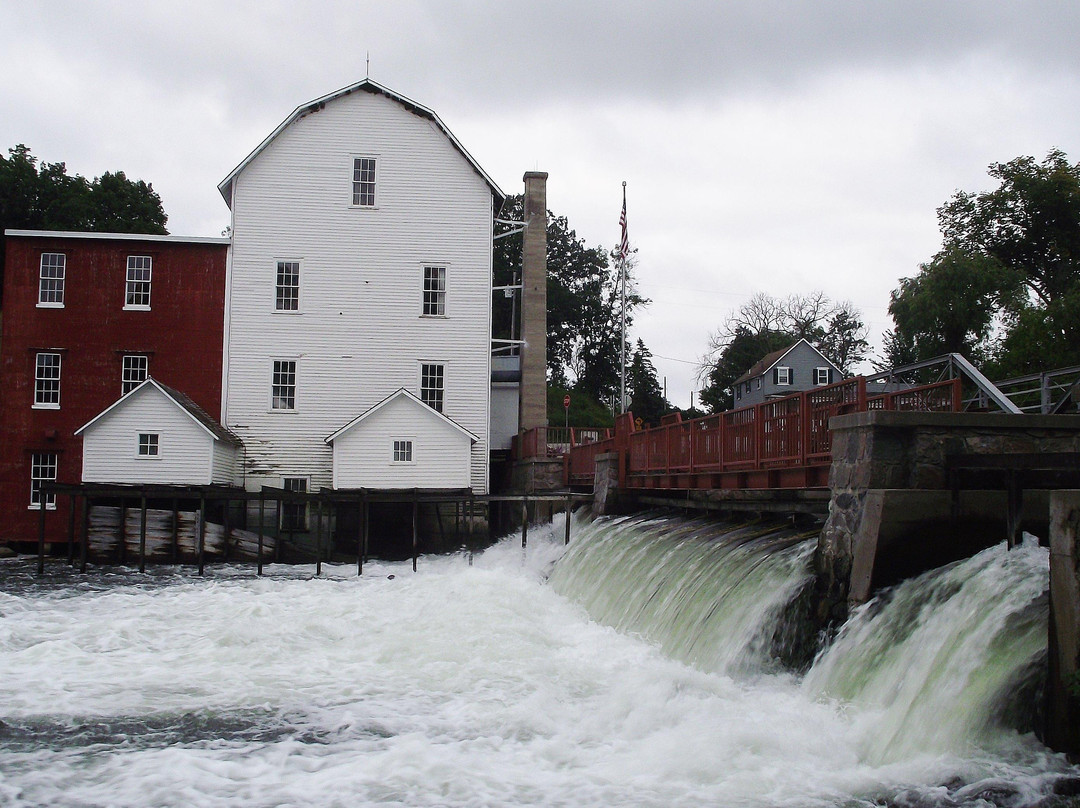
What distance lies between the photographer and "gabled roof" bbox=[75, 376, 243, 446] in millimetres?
27328

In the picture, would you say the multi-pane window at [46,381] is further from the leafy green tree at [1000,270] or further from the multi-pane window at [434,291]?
the leafy green tree at [1000,270]

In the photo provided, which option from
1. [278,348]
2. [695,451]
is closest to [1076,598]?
[695,451]

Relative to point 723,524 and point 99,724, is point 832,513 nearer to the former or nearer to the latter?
point 723,524

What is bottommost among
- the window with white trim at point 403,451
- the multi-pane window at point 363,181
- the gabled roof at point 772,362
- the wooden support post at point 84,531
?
the wooden support post at point 84,531

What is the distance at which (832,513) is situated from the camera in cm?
1037

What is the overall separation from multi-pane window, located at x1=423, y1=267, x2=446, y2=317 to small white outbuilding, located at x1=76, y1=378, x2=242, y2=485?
8020 millimetres

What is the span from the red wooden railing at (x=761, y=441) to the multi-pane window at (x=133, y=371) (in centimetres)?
1606

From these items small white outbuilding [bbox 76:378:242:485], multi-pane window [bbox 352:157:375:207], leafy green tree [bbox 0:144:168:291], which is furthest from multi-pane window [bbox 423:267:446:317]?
leafy green tree [bbox 0:144:168:291]

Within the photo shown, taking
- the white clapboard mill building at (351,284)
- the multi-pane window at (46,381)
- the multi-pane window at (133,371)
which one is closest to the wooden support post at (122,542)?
the white clapboard mill building at (351,284)

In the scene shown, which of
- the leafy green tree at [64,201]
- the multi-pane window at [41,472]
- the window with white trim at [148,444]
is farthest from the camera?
the leafy green tree at [64,201]

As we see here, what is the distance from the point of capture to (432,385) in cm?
3144

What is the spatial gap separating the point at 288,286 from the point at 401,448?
21.5ft

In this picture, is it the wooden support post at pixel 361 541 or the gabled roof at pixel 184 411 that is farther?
the gabled roof at pixel 184 411

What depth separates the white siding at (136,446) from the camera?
2741 cm
